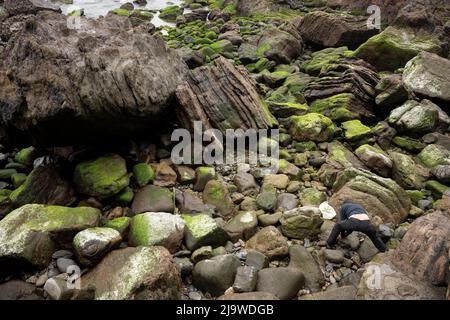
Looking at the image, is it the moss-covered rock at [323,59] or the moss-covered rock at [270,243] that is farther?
the moss-covered rock at [323,59]

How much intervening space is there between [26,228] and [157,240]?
2.85 m

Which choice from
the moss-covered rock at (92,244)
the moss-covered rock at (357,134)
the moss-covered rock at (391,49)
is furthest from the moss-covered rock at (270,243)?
the moss-covered rock at (391,49)

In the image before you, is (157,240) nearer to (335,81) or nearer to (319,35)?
(335,81)

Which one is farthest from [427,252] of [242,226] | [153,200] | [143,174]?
→ [143,174]

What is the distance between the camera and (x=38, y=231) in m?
7.30

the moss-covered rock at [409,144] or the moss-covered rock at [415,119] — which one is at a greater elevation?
the moss-covered rock at [415,119]

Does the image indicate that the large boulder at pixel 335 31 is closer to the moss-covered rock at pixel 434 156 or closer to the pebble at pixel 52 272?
the moss-covered rock at pixel 434 156

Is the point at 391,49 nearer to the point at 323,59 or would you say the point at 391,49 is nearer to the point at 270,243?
the point at 323,59

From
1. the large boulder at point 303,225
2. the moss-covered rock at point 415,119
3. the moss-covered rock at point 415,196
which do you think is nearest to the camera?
the large boulder at point 303,225

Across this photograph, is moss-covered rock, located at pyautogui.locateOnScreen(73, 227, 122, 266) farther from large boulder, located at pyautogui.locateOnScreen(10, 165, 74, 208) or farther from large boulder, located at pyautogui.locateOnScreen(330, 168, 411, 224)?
large boulder, located at pyautogui.locateOnScreen(330, 168, 411, 224)

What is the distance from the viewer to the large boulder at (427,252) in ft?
19.7

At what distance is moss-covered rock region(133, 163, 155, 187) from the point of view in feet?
31.3

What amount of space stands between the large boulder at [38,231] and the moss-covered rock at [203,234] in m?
2.18
